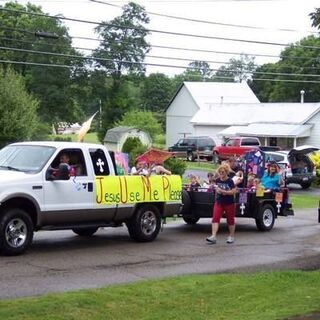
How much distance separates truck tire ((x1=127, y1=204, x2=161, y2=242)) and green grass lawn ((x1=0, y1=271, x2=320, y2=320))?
158 inches

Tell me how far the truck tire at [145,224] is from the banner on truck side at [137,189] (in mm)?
244

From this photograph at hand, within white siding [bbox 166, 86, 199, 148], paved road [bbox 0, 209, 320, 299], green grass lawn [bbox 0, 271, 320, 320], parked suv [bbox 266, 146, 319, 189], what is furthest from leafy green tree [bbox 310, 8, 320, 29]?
white siding [bbox 166, 86, 199, 148]

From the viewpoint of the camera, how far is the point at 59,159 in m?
12.3

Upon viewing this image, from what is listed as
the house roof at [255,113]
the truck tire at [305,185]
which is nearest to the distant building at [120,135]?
the house roof at [255,113]

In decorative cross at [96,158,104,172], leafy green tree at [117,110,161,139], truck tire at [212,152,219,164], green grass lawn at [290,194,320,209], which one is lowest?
green grass lawn at [290,194,320,209]

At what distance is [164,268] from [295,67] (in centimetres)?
7399

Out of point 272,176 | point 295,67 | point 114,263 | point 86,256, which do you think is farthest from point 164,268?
point 295,67

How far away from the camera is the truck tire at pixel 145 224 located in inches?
531

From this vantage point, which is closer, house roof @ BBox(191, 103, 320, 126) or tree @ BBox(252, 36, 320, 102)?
house roof @ BBox(191, 103, 320, 126)

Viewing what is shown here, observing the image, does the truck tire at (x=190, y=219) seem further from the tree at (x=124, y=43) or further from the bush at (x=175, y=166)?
the tree at (x=124, y=43)

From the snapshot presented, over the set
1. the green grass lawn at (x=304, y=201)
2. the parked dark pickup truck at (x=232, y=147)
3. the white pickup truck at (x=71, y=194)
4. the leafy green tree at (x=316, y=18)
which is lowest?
the green grass lawn at (x=304, y=201)

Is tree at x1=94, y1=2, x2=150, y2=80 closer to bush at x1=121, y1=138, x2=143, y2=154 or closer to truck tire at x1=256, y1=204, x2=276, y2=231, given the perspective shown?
bush at x1=121, y1=138, x2=143, y2=154

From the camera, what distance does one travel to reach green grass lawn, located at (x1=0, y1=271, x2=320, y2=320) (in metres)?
7.16

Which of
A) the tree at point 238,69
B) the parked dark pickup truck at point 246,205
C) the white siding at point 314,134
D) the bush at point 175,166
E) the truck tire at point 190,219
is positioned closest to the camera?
the parked dark pickup truck at point 246,205
